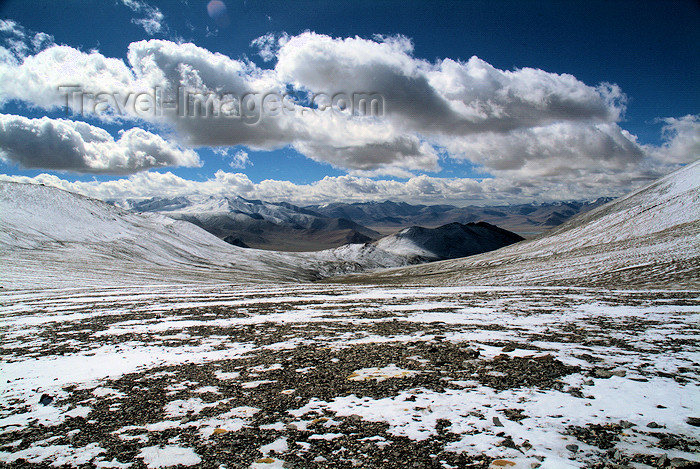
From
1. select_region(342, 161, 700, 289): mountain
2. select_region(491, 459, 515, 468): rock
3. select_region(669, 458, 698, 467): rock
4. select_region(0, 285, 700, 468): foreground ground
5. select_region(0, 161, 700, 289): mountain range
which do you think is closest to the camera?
select_region(669, 458, 698, 467): rock

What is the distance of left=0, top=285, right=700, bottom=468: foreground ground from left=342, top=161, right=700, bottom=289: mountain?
39.4 metres

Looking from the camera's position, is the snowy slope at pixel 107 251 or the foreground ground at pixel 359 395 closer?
the foreground ground at pixel 359 395

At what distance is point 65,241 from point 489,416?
425 ft

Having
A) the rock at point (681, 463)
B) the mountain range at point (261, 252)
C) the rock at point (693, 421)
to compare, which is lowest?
the rock at point (693, 421)

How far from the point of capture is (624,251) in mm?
64188

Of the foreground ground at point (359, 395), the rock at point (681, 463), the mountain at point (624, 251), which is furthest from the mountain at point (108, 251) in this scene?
the rock at point (681, 463)

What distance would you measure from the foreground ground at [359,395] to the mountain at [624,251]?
3936cm

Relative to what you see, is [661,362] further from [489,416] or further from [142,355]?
[142,355]

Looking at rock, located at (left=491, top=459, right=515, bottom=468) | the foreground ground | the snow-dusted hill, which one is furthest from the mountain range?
rock, located at (left=491, top=459, right=515, bottom=468)

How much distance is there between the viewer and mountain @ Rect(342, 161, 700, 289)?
50719mm

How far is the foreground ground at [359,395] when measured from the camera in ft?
18.5

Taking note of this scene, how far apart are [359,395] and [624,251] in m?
76.3

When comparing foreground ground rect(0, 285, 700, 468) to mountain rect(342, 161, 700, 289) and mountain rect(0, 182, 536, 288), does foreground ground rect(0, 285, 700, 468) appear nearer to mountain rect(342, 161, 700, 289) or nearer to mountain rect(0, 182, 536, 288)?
mountain rect(342, 161, 700, 289)

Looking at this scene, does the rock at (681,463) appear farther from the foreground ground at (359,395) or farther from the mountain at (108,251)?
the mountain at (108,251)
